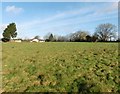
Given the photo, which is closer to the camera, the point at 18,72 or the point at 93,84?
the point at 93,84

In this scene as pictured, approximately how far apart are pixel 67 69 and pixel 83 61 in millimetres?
1985

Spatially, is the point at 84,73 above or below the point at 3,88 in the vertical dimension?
above

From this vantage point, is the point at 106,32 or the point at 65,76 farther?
the point at 106,32

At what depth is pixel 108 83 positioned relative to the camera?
10781 mm

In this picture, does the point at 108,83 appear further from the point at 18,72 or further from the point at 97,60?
the point at 18,72

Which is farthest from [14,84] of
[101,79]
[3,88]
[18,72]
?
[101,79]

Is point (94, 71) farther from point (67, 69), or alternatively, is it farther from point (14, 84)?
point (14, 84)

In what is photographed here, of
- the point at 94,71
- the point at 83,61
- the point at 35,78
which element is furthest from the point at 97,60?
the point at 35,78

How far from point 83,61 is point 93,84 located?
437 centimetres

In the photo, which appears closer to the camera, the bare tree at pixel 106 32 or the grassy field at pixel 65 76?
the grassy field at pixel 65 76

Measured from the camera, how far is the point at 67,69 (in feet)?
44.3

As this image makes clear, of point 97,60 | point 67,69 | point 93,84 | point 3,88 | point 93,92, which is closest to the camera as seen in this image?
point 93,92

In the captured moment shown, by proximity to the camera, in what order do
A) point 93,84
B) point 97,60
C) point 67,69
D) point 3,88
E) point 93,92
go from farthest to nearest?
Answer: 1. point 97,60
2. point 67,69
3. point 3,88
4. point 93,84
5. point 93,92

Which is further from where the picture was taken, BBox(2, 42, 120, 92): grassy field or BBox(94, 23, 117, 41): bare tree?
BBox(94, 23, 117, 41): bare tree
